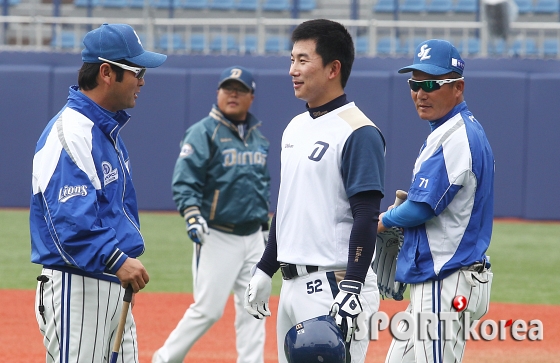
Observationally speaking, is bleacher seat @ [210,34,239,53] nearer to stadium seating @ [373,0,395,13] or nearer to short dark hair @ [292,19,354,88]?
stadium seating @ [373,0,395,13]

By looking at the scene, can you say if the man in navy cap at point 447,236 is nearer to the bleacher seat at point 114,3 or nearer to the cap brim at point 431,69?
the cap brim at point 431,69

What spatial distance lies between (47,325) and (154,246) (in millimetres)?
8166

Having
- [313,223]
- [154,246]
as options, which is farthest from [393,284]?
[154,246]

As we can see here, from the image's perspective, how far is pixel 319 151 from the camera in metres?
3.61

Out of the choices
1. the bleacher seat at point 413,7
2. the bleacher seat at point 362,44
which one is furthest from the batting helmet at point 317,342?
the bleacher seat at point 413,7

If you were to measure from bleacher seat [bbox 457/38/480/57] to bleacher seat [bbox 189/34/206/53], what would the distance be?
519 centimetres

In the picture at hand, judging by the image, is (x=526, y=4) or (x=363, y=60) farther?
(x=526, y=4)

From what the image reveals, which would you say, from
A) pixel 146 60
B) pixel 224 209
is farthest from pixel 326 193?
pixel 224 209

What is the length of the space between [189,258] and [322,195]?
7645 millimetres

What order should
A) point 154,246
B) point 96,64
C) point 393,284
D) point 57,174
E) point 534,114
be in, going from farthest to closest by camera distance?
point 534,114, point 154,246, point 393,284, point 96,64, point 57,174

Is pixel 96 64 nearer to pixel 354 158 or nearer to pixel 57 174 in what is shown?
pixel 57 174

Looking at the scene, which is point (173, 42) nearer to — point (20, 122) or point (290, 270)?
point (20, 122)

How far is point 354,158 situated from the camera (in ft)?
11.6

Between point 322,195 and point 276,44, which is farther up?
point 276,44
